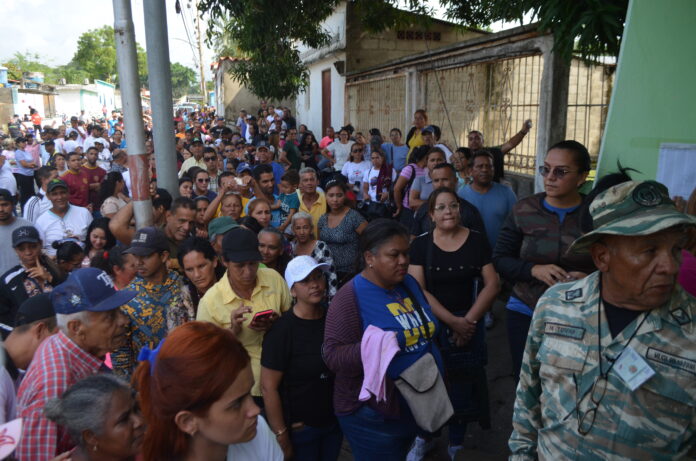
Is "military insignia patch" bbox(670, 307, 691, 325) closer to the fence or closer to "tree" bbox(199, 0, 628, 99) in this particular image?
"tree" bbox(199, 0, 628, 99)

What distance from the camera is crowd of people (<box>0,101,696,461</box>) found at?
1.84m

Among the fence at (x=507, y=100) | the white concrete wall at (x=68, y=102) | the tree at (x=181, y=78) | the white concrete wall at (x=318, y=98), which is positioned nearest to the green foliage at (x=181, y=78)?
the tree at (x=181, y=78)

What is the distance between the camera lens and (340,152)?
12297 mm

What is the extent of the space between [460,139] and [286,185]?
4374 millimetres

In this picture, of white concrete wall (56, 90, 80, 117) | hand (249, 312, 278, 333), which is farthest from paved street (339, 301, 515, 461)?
white concrete wall (56, 90, 80, 117)

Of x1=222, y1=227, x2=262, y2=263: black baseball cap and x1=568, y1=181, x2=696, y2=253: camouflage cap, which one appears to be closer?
x1=568, y1=181, x2=696, y2=253: camouflage cap

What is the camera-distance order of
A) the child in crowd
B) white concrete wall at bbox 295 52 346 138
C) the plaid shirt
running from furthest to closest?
white concrete wall at bbox 295 52 346 138
the child in crowd
the plaid shirt

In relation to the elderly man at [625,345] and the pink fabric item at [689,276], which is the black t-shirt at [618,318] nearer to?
the elderly man at [625,345]

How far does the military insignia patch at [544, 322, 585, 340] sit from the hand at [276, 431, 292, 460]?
1.64 m

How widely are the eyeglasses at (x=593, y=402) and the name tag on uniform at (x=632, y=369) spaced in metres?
0.07

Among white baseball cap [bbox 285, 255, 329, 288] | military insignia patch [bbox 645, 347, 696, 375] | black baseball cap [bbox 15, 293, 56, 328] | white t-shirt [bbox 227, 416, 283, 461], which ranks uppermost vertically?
military insignia patch [bbox 645, 347, 696, 375]

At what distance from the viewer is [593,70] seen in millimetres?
7816

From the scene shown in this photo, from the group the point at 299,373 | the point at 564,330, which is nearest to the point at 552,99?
the point at 299,373

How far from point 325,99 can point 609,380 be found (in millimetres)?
17988
